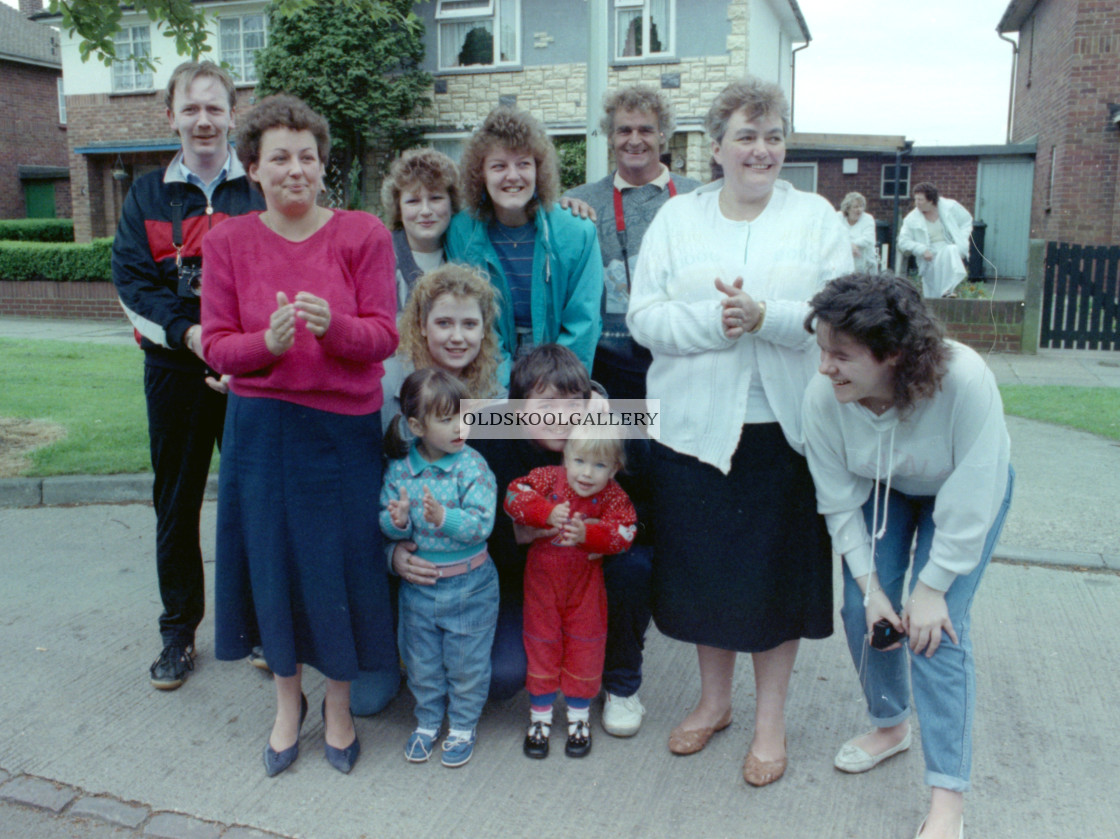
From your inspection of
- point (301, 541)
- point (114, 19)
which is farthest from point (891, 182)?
point (301, 541)

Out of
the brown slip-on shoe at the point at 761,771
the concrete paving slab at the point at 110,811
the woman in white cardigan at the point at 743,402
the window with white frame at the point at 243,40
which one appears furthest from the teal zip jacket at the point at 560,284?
the window with white frame at the point at 243,40

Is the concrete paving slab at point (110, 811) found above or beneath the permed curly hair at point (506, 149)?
Answer: beneath

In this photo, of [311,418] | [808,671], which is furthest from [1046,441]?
[311,418]

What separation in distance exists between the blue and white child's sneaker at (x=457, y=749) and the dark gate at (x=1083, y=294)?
10078 mm

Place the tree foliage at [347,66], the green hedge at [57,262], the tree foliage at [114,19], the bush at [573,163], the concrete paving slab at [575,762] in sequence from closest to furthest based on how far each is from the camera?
the concrete paving slab at [575,762]
the tree foliage at [114,19]
the green hedge at [57,262]
the bush at [573,163]
the tree foliage at [347,66]

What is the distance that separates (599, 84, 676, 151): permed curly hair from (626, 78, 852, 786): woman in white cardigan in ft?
2.62

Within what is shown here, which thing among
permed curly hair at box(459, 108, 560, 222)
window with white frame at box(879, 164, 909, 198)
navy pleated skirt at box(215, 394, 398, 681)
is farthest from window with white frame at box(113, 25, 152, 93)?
navy pleated skirt at box(215, 394, 398, 681)

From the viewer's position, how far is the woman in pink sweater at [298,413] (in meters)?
2.66

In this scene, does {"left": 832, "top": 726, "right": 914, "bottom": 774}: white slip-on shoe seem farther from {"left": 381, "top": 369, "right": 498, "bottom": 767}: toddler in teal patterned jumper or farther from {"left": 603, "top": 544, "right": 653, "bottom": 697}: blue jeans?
{"left": 381, "top": 369, "right": 498, "bottom": 767}: toddler in teal patterned jumper

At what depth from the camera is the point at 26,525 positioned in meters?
5.19

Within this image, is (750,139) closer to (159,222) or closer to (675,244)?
(675,244)

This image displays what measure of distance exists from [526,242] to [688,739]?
180cm

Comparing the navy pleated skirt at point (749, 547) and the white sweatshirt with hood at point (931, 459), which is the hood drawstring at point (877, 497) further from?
the navy pleated skirt at point (749, 547)

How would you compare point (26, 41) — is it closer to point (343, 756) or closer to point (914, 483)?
point (343, 756)
